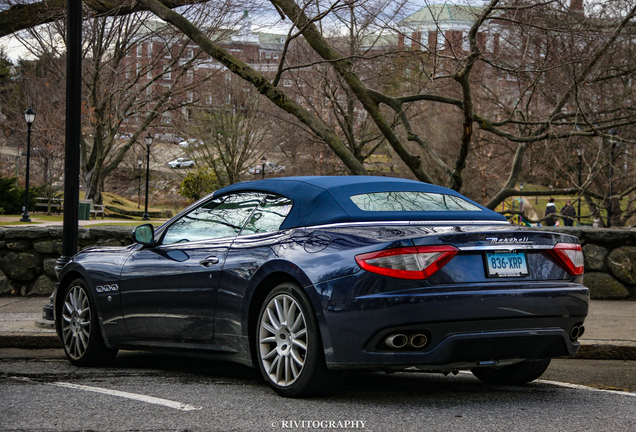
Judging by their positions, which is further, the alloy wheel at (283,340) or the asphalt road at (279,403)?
the alloy wheel at (283,340)

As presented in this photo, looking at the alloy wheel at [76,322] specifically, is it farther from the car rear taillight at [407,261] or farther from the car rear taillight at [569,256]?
the car rear taillight at [569,256]

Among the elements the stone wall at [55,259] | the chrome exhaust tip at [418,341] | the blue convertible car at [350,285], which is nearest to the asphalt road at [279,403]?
the blue convertible car at [350,285]

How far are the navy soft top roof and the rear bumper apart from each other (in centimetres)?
62

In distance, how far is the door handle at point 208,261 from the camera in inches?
204

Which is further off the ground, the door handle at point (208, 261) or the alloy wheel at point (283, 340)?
the door handle at point (208, 261)

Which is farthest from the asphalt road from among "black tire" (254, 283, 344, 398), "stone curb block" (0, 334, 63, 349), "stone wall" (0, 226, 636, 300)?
"stone wall" (0, 226, 636, 300)

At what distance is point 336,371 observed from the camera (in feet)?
14.4

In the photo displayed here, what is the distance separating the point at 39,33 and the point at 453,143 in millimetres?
18220

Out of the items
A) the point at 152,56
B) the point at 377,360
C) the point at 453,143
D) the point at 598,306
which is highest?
the point at 152,56

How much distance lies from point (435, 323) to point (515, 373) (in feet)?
4.81

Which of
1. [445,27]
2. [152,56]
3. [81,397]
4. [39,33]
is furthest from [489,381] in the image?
[152,56]

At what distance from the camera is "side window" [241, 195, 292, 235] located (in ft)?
16.5

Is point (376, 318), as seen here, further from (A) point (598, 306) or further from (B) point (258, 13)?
(B) point (258, 13)

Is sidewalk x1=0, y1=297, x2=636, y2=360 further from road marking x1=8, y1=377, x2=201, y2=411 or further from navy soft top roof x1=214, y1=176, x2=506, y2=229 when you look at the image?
navy soft top roof x1=214, y1=176, x2=506, y2=229
